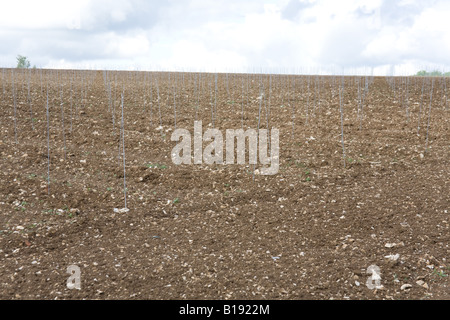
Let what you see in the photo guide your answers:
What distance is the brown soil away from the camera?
10.6ft

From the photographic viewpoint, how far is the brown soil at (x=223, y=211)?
323 centimetres

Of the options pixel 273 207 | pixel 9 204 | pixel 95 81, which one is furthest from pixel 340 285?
pixel 95 81

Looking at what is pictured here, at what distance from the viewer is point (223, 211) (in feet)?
14.6

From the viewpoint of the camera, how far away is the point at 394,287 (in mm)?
3203

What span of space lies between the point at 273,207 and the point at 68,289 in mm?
2373
